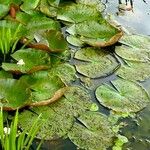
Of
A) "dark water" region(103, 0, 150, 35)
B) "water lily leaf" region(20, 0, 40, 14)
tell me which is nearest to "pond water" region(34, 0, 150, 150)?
"dark water" region(103, 0, 150, 35)

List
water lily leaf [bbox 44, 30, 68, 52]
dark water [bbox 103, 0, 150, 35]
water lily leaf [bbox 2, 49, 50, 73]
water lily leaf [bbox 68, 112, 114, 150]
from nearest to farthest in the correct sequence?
water lily leaf [bbox 68, 112, 114, 150] < water lily leaf [bbox 2, 49, 50, 73] < water lily leaf [bbox 44, 30, 68, 52] < dark water [bbox 103, 0, 150, 35]

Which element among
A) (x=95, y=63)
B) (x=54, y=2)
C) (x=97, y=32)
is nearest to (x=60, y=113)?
(x=95, y=63)

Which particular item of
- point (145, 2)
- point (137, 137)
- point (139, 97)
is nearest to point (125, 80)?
point (139, 97)

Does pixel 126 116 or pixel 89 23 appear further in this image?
pixel 89 23

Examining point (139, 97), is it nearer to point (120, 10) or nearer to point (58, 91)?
point (58, 91)

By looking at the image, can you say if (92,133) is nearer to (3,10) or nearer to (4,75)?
(4,75)

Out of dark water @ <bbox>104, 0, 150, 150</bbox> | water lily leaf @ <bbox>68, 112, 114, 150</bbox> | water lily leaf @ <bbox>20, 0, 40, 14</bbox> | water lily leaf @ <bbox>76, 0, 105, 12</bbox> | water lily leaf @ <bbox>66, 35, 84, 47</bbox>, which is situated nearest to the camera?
water lily leaf @ <bbox>68, 112, 114, 150</bbox>

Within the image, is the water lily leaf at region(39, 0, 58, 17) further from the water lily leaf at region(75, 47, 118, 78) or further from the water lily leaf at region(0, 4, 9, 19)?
the water lily leaf at region(75, 47, 118, 78)
